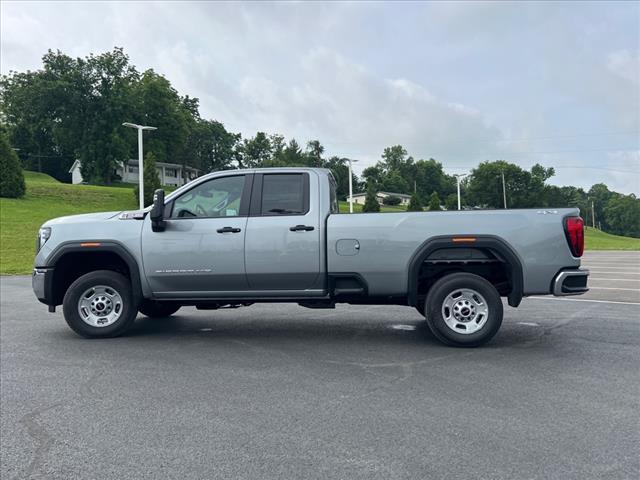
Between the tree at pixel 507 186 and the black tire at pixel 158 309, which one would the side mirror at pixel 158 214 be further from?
the tree at pixel 507 186

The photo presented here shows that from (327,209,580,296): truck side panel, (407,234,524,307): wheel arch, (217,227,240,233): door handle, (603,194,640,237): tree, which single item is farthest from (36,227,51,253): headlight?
(603,194,640,237): tree

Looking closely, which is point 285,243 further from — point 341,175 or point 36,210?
point 341,175

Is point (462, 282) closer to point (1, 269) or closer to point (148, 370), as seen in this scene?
point (148, 370)

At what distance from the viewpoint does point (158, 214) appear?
5902mm

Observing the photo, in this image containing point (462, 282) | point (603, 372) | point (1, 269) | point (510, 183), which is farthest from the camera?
point (510, 183)

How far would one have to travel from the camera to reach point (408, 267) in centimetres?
562

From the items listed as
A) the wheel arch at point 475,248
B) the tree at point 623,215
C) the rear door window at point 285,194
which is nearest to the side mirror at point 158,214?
the rear door window at point 285,194

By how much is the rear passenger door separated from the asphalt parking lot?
2.57 feet

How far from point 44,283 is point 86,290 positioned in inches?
19.5

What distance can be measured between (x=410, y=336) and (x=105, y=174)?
62.7m

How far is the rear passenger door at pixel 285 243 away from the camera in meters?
5.77

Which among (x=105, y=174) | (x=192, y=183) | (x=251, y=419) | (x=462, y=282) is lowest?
(x=251, y=419)

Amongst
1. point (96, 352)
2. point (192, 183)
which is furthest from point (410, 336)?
point (96, 352)

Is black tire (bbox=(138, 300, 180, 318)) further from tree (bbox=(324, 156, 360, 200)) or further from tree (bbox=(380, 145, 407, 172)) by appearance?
tree (bbox=(380, 145, 407, 172))
